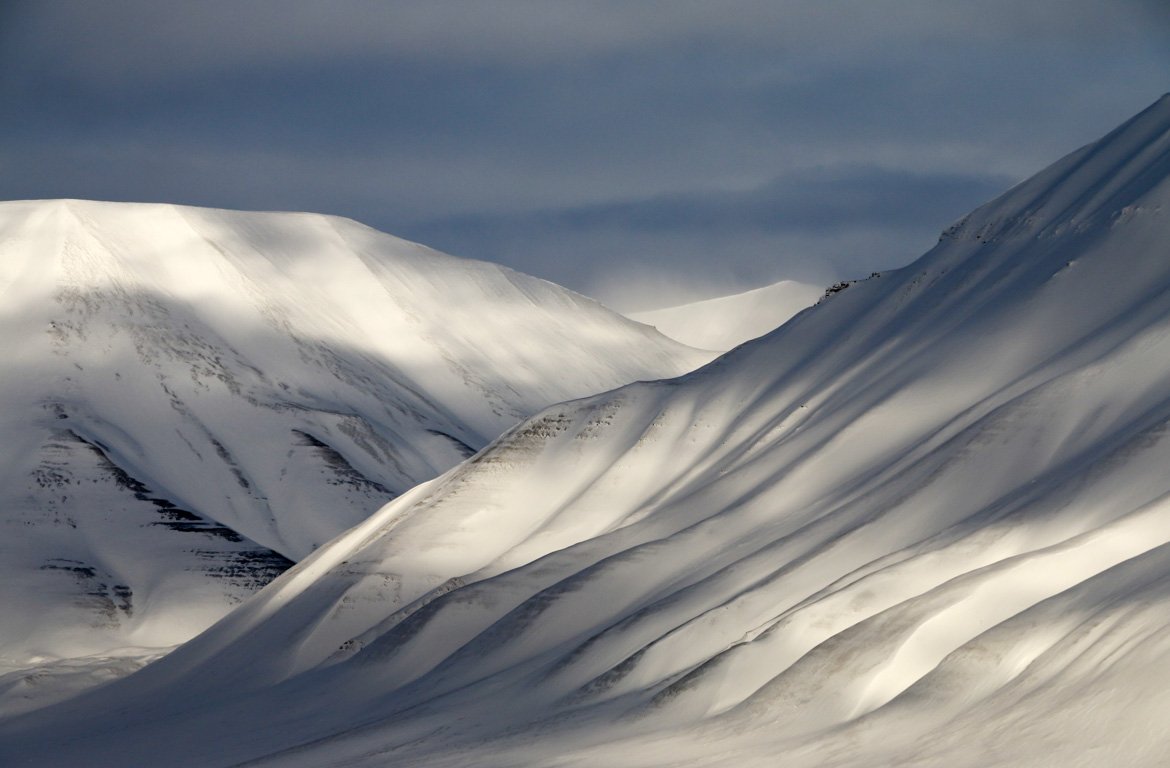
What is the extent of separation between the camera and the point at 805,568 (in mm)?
67625

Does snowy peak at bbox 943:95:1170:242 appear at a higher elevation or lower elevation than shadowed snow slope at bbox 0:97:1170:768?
A: higher

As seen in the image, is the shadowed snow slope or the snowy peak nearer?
the shadowed snow slope

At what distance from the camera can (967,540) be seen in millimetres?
59375

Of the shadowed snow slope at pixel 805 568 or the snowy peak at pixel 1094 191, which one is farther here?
the snowy peak at pixel 1094 191

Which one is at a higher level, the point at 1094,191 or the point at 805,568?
the point at 1094,191

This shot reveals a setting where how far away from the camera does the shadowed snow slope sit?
4472cm

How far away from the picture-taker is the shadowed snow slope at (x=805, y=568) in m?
44.7

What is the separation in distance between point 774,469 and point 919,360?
1047cm

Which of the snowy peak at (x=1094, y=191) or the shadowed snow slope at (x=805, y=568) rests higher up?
the snowy peak at (x=1094, y=191)

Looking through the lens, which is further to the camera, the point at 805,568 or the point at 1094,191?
the point at 1094,191

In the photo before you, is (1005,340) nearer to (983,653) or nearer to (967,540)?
(967,540)

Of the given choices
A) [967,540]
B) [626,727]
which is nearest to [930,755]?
[626,727]

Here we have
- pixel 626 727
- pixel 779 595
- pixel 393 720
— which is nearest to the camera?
pixel 626 727

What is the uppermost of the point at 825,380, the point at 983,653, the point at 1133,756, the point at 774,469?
the point at 825,380
